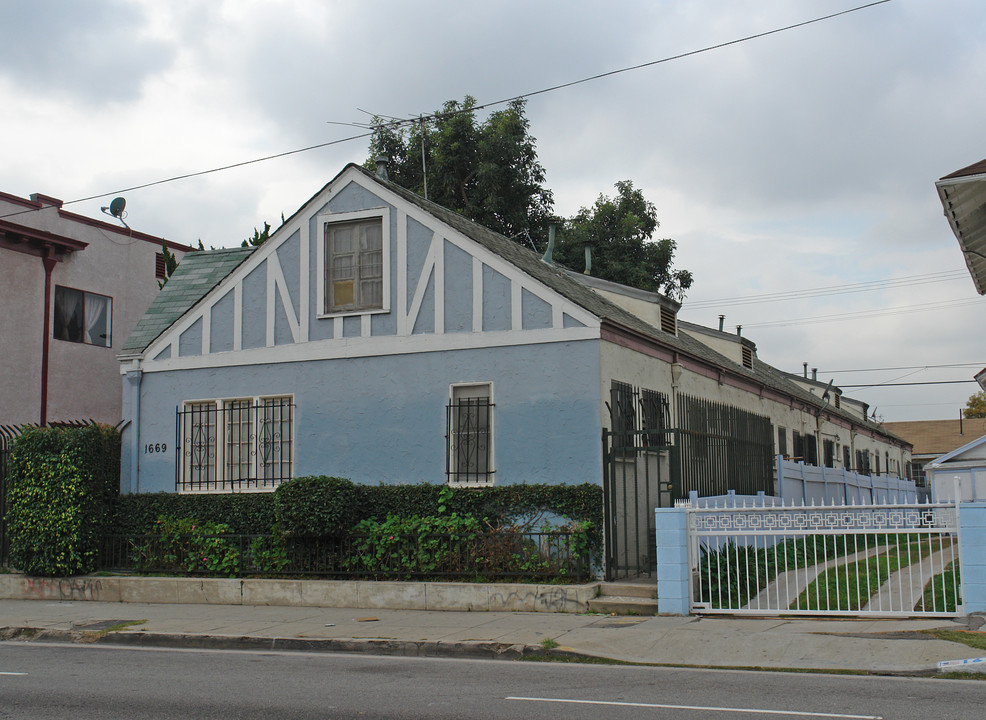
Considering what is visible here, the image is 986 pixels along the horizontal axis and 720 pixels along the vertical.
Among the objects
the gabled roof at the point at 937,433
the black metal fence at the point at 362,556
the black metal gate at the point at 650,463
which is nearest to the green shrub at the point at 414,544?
the black metal fence at the point at 362,556

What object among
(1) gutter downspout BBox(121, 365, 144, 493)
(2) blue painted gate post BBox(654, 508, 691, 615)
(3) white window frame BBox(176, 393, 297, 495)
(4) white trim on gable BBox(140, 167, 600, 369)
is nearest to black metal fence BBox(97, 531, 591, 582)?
(3) white window frame BBox(176, 393, 297, 495)

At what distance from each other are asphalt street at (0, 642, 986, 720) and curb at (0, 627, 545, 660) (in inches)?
14.9

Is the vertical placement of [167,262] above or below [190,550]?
above

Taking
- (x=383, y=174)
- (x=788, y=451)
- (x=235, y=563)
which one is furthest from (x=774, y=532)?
(x=788, y=451)

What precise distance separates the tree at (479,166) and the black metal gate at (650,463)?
20.6 m

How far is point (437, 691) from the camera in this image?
8.84 meters

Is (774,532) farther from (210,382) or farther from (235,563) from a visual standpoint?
(210,382)

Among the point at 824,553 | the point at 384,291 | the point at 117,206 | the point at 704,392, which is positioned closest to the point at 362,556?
the point at 384,291

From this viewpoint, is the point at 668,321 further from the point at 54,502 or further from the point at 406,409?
the point at 54,502

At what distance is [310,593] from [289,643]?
10.4 ft

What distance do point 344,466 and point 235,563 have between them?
2336mm

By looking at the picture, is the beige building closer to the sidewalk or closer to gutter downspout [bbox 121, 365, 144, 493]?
gutter downspout [bbox 121, 365, 144, 493]

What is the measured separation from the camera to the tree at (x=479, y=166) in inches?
1470

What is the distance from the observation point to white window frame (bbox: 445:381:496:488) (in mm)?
15734
